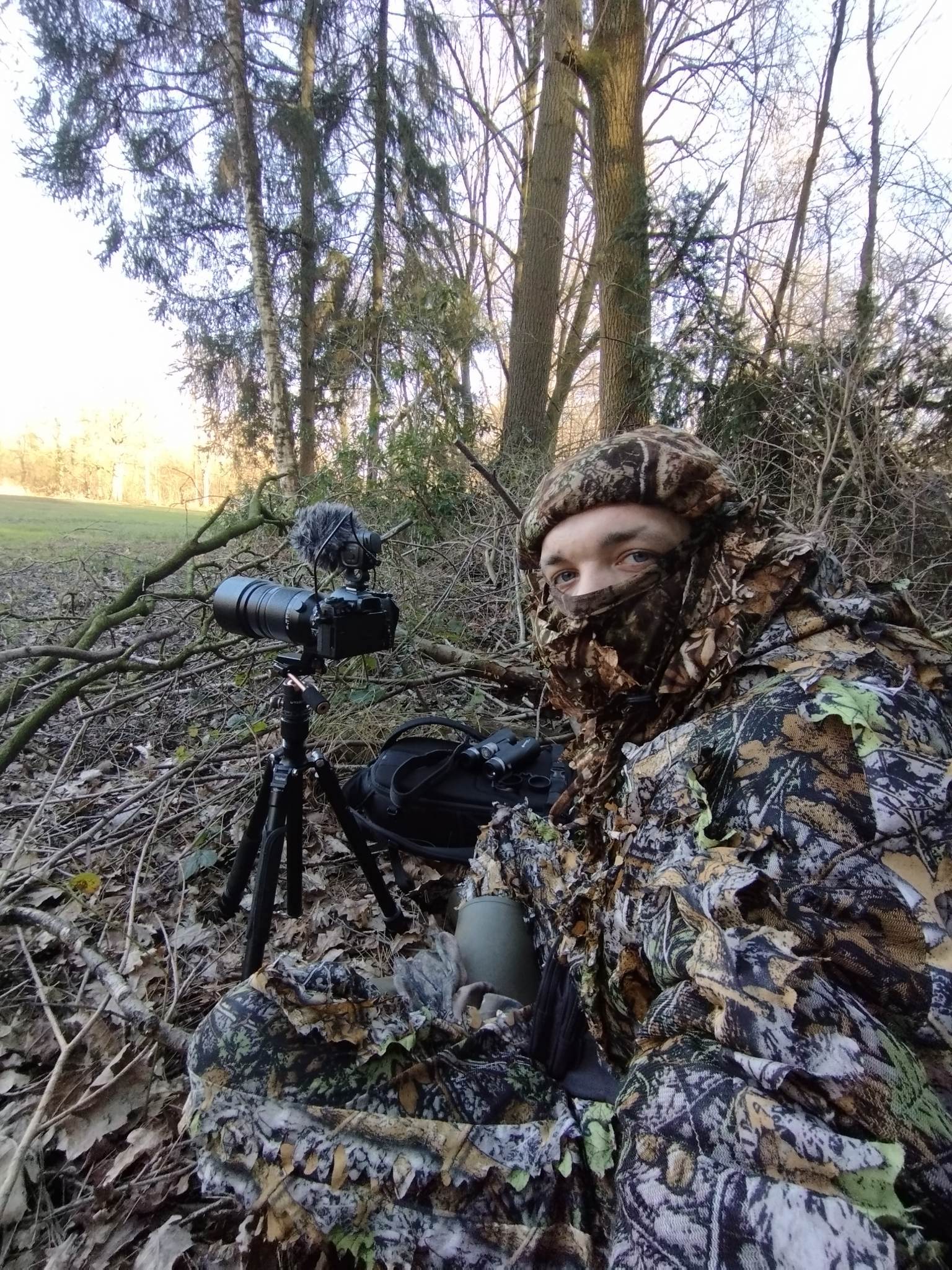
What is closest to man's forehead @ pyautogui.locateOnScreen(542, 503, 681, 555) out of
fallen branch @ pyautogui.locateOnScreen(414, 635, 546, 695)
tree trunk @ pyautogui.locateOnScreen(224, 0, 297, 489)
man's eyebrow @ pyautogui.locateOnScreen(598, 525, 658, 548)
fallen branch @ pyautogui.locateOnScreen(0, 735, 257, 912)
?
man's eyebrow @ pyautogui.locateOnScreen(598, 525, 658, 548)

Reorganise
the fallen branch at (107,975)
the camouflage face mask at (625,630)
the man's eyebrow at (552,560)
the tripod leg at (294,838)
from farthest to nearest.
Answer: the tripod leg at (294,838)
the fallen branch at (107,975)
the man's eyebrow at (552,560)
the camouflage face mask at (625,630)

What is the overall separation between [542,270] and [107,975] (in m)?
8.35

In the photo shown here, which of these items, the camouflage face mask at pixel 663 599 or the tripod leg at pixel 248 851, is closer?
the camouflage face mask at pixel 663 599

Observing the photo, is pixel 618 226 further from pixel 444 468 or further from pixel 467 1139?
pixel 467 1139

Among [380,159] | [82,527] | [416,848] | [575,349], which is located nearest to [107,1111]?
[416,848]

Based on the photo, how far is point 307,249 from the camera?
988 centimetres

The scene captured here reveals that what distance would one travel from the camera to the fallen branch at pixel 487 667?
3488 millimetres

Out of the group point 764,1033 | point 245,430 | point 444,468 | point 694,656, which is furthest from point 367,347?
point 764,1033

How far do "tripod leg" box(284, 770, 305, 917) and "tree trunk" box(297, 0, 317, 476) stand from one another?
856 cm

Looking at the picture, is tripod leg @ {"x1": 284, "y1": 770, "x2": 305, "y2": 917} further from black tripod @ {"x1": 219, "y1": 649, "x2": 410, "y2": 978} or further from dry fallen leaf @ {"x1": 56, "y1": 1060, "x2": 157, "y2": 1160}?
dry fallen leaf @ {"x1": 56, "y1": 1060, "x2": 157, "y2": 1160}

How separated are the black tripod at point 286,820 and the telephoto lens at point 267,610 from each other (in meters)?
0.10

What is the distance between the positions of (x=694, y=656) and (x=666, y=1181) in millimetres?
783

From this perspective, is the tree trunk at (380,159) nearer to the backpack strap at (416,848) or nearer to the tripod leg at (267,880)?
the backpack strap at (416,848)

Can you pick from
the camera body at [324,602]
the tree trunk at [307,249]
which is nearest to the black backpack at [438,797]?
the camera body at [324,602]
